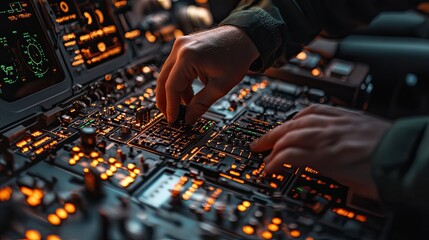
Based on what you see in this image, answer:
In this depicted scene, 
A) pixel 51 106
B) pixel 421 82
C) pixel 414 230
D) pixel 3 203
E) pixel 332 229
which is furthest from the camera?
pixel 421 82

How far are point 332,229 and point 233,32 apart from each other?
907 mm

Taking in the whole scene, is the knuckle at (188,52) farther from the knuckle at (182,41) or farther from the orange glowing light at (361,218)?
the orange glowing light at (361,218)

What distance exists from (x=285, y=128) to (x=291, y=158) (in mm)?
137

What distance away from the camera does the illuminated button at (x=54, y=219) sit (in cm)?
112

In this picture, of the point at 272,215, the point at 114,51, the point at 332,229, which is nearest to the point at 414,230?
the point at 332,229

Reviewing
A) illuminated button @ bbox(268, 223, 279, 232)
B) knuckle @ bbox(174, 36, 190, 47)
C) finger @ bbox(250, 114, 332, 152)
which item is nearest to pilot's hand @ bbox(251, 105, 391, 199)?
finger @ bbox(250, 114, 332, 152)

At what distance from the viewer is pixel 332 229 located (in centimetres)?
120

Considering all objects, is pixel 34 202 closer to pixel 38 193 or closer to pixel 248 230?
pixel 38 193

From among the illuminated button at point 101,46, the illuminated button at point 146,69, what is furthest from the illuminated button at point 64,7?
the illuminated button at point 146,69

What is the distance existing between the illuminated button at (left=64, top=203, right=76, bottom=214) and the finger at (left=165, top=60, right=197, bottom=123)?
1.97 feet

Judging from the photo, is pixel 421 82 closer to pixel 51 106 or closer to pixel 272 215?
pixel 272 215

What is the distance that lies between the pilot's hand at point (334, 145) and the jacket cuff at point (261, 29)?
1.58ft

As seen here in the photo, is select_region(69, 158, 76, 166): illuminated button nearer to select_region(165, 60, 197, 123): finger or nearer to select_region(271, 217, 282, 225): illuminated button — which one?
select_region(165, 60, 197, 123): finger

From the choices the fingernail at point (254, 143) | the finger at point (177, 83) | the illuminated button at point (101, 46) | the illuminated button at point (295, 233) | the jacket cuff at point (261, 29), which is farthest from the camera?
the illuminated button at point (101, 46)
